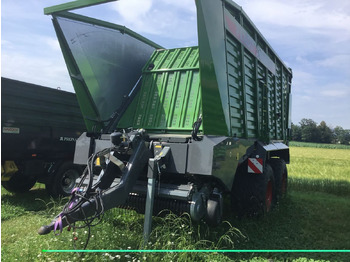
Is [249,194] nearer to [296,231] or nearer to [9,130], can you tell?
[296,231]

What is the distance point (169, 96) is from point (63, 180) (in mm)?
3170

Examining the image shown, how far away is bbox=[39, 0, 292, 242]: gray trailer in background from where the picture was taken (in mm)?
3135

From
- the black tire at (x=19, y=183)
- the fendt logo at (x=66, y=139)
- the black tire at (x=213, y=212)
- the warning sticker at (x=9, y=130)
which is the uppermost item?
the warning sticker at (x=9, y=130)

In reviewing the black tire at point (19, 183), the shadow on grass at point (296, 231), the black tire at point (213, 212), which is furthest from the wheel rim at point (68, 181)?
the black tire at point (213, 212)

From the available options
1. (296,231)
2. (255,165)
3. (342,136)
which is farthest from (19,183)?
(342,136)

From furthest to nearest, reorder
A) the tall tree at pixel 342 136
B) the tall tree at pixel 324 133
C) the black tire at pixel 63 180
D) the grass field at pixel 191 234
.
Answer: the tall tree at pixel 324 133, the tall tree at pixel 342 136, the black tire at pixel 63 180, the grass field at pixel 191 234

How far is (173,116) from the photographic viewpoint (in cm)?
425

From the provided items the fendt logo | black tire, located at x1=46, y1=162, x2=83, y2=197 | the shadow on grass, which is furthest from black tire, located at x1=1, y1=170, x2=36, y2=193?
the shadow on grass

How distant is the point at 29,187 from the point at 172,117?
3.85m

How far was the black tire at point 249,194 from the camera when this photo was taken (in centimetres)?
413

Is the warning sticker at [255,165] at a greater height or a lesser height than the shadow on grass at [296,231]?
greater

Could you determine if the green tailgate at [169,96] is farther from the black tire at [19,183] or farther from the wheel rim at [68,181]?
the black tire at [19,183]

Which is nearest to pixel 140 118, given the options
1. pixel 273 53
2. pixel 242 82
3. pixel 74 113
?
pixel 242 82

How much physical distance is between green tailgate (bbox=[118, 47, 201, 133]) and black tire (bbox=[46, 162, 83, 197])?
2.15m
